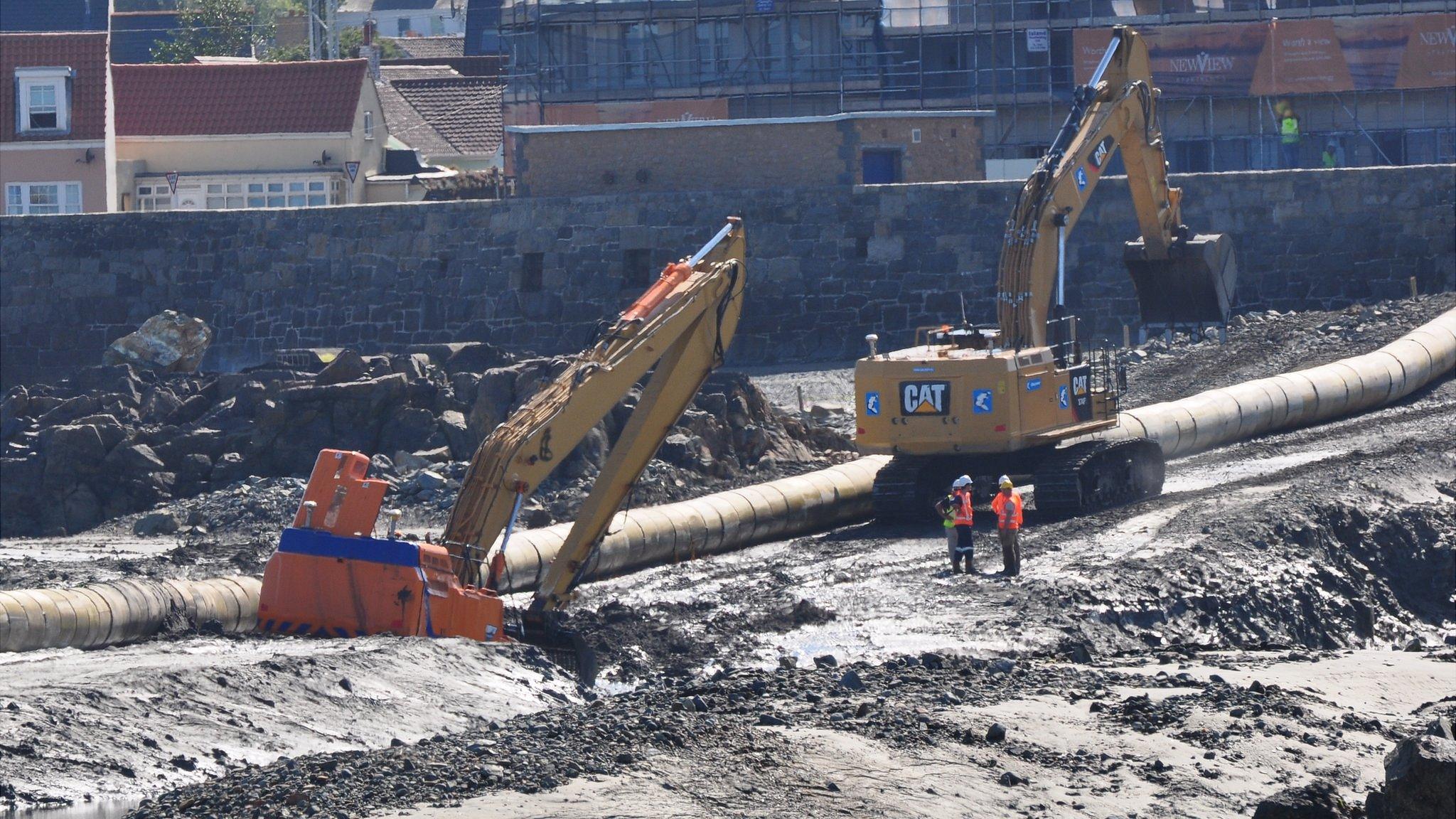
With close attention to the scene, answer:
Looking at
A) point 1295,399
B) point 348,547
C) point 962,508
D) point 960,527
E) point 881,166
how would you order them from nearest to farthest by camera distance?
point 348,547, point 962,508, point 960,527, point 1295,399, point 881,166

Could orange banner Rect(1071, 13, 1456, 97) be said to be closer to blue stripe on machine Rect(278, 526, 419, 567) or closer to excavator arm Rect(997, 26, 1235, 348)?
excavator arm Rect(997, 26, 1235, 348)

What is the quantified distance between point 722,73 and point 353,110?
26.5 ft

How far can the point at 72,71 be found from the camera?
42656 mm

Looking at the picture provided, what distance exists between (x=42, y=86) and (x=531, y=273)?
556 inches

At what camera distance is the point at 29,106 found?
42719 millimetres

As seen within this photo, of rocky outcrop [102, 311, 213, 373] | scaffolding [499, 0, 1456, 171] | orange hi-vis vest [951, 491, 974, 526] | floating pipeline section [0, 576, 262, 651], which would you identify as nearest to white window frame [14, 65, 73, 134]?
scaffolding [499, 0, 1456, 171]

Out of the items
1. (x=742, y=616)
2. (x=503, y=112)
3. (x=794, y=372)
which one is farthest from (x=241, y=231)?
(x=742, y=616)

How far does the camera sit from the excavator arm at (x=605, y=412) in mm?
16594

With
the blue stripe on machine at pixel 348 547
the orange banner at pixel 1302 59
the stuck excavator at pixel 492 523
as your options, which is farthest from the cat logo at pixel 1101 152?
the orange banner at pixel 1302 59

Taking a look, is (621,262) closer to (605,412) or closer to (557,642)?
(605,412)

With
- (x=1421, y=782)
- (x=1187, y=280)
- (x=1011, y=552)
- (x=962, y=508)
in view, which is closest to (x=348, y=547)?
(x=962, y=508)

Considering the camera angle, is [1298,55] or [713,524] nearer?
[713,524]

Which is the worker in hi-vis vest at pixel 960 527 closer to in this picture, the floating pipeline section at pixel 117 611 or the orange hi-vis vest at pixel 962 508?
the orange hi-vis vest at pixel 962 508

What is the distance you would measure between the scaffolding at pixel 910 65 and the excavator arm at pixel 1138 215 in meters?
18.7
